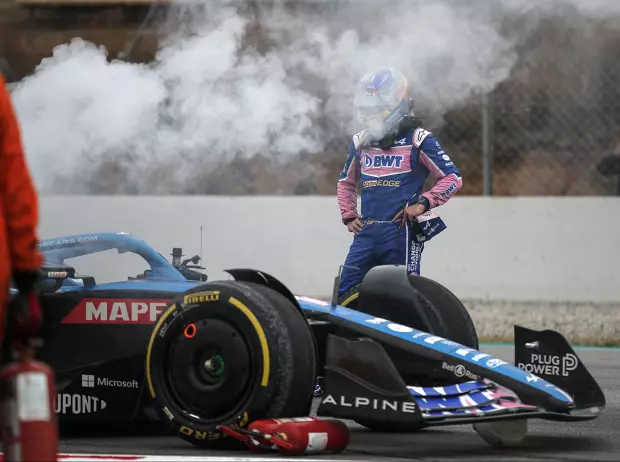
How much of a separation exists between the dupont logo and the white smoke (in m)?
2.80

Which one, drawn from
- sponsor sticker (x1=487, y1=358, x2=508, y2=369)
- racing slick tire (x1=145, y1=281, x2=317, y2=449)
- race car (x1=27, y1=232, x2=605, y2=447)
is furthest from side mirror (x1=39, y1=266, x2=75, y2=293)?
sponsor sticker (x1=487, y1=358, x2=508, y2=369)

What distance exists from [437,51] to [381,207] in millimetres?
2863

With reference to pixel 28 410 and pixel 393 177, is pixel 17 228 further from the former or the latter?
pixel 393 177

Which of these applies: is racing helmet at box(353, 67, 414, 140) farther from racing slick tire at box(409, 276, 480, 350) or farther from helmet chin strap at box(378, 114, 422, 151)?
racing slick tire at box(409, 276, 480, 350)

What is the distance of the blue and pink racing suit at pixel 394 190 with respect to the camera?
8320 mm

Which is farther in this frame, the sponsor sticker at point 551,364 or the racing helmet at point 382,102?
the racing helmet at point 382,102

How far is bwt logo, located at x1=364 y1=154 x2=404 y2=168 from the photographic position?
8.32 metres

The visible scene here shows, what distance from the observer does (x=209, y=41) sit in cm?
1027

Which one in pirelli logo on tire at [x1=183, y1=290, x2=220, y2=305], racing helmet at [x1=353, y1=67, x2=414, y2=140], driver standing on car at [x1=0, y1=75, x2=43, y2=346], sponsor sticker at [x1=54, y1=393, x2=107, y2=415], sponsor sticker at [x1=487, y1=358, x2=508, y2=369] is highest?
racing helmet at [x1=353, y1=67, x2=414, y2=140]

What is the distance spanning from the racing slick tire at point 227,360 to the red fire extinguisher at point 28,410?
143 centimetres

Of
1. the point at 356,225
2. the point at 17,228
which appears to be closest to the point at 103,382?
the point at 17,228

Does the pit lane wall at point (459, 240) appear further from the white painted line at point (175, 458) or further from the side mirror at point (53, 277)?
the white painted line at point (175, 458)

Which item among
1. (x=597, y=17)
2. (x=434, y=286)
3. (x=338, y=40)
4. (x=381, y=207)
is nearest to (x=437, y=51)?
(x=338, y=40)

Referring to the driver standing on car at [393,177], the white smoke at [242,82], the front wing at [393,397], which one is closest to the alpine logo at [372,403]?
the front wing at [393,397]
